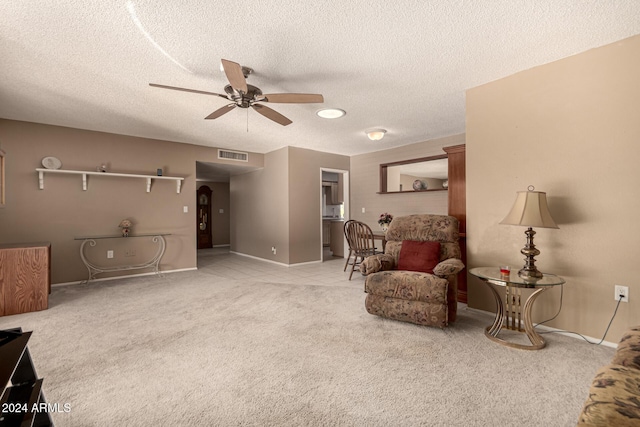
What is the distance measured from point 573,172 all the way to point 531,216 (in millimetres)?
612

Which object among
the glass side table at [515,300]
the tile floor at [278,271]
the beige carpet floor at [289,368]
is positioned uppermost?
the glass side table at [515,300]

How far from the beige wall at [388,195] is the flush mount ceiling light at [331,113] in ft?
7.56

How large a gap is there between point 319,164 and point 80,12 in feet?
15.5

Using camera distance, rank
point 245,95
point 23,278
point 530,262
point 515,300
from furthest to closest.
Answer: point 23,278
point 245,95
point 515,300
point 530,262

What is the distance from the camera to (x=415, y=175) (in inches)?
229

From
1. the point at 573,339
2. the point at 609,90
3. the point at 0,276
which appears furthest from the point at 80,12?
the point at 573,339

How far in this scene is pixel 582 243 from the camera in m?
2.53

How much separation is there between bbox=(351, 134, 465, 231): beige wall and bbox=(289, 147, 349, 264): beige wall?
0.74m

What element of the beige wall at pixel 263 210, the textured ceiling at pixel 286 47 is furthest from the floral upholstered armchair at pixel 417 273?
the beige wall at pixel 263 210

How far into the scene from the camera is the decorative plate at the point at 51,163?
14.2 ft

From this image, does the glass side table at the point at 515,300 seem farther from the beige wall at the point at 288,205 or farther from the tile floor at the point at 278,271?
the beige wall at the point at 288,205

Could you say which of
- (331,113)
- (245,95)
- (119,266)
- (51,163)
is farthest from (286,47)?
(119,266)

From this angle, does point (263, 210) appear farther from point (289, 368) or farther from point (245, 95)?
point (289, 368)

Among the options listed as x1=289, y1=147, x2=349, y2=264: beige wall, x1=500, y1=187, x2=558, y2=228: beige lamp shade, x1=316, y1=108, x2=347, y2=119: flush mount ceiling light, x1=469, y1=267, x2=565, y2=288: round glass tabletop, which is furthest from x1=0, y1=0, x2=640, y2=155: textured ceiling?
x1=289, y1=147, x2=349, y2=264: beige wall
